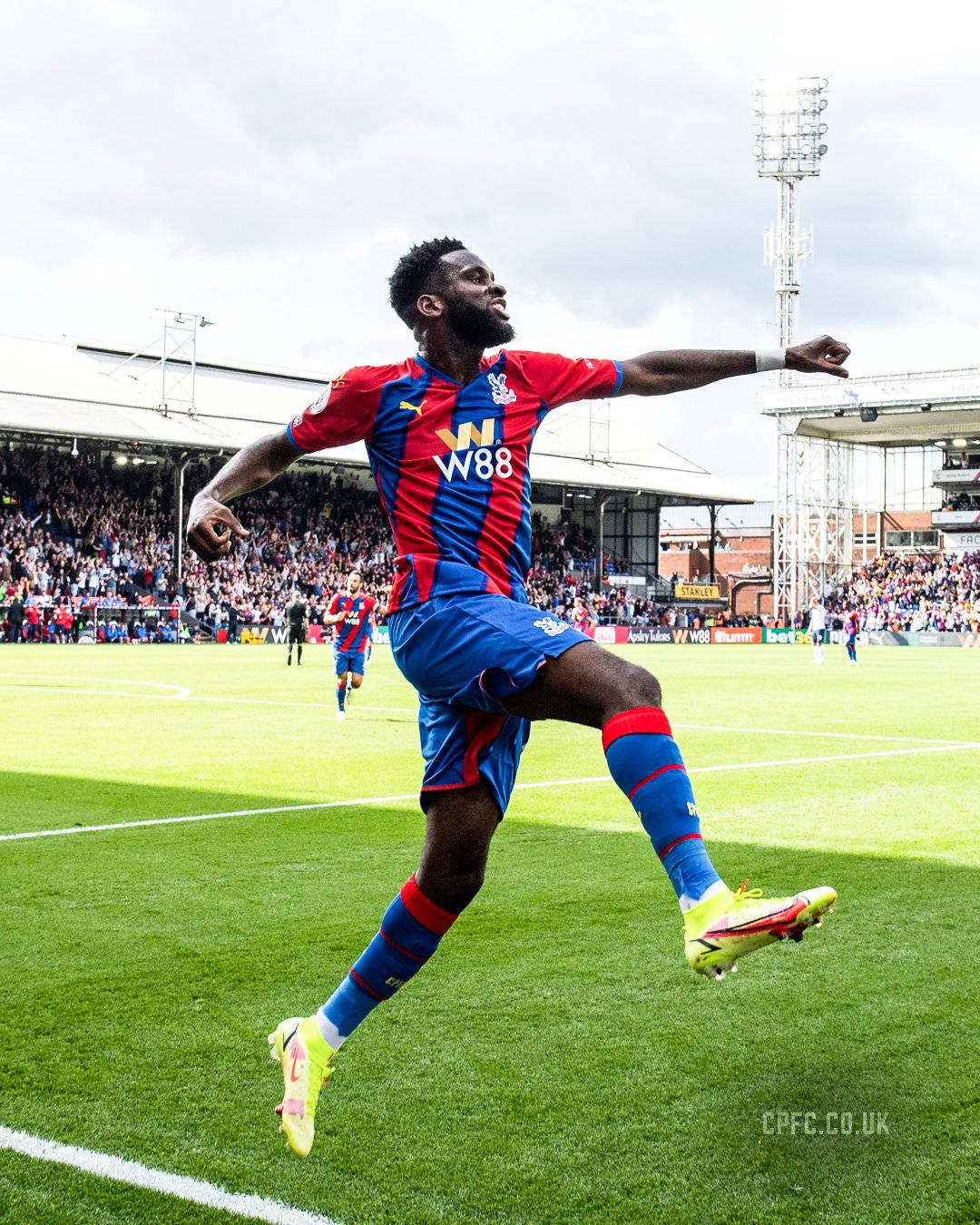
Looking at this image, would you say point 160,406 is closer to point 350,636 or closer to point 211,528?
point 350,636

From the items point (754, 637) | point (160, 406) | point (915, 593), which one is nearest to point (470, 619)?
point (160, 406)

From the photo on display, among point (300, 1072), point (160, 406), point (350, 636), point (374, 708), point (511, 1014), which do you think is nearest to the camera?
point (300, 1072)

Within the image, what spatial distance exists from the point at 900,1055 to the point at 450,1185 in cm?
160

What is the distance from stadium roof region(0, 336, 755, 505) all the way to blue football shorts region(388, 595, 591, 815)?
133ft

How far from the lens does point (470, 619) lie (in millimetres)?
3691

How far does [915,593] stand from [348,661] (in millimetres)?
57022

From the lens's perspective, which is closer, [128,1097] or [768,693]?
[128,1097]

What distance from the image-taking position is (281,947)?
5.39 meters

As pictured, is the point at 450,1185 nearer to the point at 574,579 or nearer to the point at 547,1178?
the point at 547,1178

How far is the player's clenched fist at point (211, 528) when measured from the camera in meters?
3.91

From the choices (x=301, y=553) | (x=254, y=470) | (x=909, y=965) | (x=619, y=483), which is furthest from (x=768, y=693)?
(x=619, y=483)

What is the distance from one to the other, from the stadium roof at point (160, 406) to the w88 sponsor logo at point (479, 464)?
40.1 m

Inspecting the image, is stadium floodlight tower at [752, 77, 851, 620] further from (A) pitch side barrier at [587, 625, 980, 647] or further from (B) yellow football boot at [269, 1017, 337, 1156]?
(B) yellow football boot at [269, 1017, 337, 1156]

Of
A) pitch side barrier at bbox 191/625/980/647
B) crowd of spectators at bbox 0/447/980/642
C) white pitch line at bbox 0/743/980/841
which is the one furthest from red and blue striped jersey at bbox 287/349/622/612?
pitch side barrier at bbox 191/625/980/647
